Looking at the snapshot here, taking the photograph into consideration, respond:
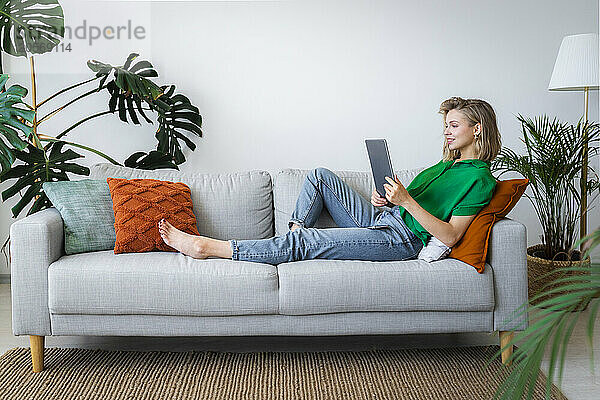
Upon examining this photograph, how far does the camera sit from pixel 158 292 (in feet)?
7.84

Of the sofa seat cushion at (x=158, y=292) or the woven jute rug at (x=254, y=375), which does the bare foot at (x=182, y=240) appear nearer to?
the sofa seat cushion at (x=158, y=292)

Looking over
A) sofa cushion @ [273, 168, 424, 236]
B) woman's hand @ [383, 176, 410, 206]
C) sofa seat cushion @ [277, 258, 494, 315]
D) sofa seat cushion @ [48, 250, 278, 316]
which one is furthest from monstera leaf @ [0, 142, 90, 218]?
woman's hand @ [383, 176, 410, 206]

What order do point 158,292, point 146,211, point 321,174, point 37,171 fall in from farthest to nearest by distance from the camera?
point 37,171 → point 321,174 → point 146,211 → point 158,292

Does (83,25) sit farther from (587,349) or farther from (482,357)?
(587,349)

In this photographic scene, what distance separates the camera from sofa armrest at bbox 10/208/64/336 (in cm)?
241

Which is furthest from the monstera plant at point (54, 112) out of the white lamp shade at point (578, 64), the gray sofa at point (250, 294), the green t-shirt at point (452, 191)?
the white lamp shade at point (578, 64)

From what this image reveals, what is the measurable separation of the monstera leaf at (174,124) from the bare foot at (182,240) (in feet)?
3.32

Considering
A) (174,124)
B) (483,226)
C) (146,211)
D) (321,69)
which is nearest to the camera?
(483,226)

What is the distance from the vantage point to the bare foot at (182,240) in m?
2.57

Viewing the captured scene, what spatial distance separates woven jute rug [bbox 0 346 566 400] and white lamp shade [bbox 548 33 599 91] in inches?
63.4

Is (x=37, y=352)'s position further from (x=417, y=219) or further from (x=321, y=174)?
(x=417, y=219)

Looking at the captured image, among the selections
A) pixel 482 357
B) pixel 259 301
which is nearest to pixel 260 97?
pixel 259 301

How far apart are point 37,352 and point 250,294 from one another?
2.79ft

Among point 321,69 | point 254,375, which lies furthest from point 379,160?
point 321,69
